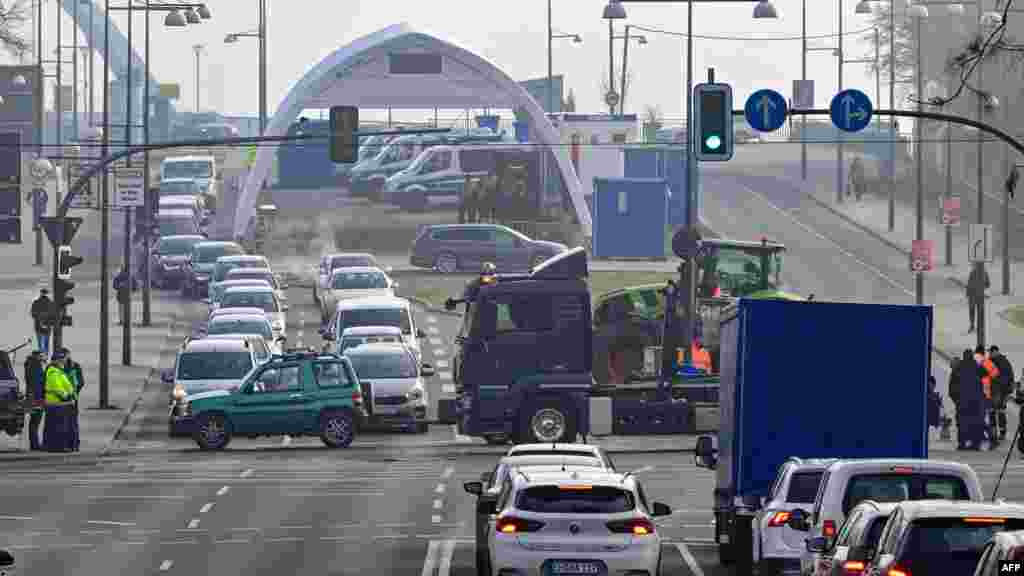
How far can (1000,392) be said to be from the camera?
4562 centimetres

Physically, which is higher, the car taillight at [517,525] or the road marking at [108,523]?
the car taillight at [517,525]

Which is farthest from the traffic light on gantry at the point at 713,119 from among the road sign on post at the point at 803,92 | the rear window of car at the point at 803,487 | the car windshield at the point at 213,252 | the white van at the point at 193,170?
the road sign on post at the point at 803,92

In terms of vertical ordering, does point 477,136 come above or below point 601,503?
above

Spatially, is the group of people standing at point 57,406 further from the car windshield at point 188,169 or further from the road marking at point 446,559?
the car windshield at point 188,169

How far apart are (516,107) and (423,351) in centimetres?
3232

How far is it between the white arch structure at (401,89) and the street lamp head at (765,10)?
24276 mm

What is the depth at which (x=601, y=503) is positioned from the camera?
23828 mm

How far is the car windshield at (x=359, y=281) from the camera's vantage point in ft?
212

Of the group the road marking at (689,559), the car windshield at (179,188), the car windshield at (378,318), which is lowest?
the road marking at (689,559)

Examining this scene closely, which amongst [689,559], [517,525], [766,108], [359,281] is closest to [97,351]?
[359,281]

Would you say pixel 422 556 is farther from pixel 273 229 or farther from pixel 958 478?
pixel 273 229

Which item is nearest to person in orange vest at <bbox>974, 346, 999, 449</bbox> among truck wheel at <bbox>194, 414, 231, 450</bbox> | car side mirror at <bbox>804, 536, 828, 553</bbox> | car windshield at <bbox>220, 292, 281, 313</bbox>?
truck wheel at <bbox>194, 414, 231, 450</bbox>

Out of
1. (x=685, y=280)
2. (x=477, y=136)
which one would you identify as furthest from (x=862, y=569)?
(x=477, y=136)

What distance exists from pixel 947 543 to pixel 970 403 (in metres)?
27.2
